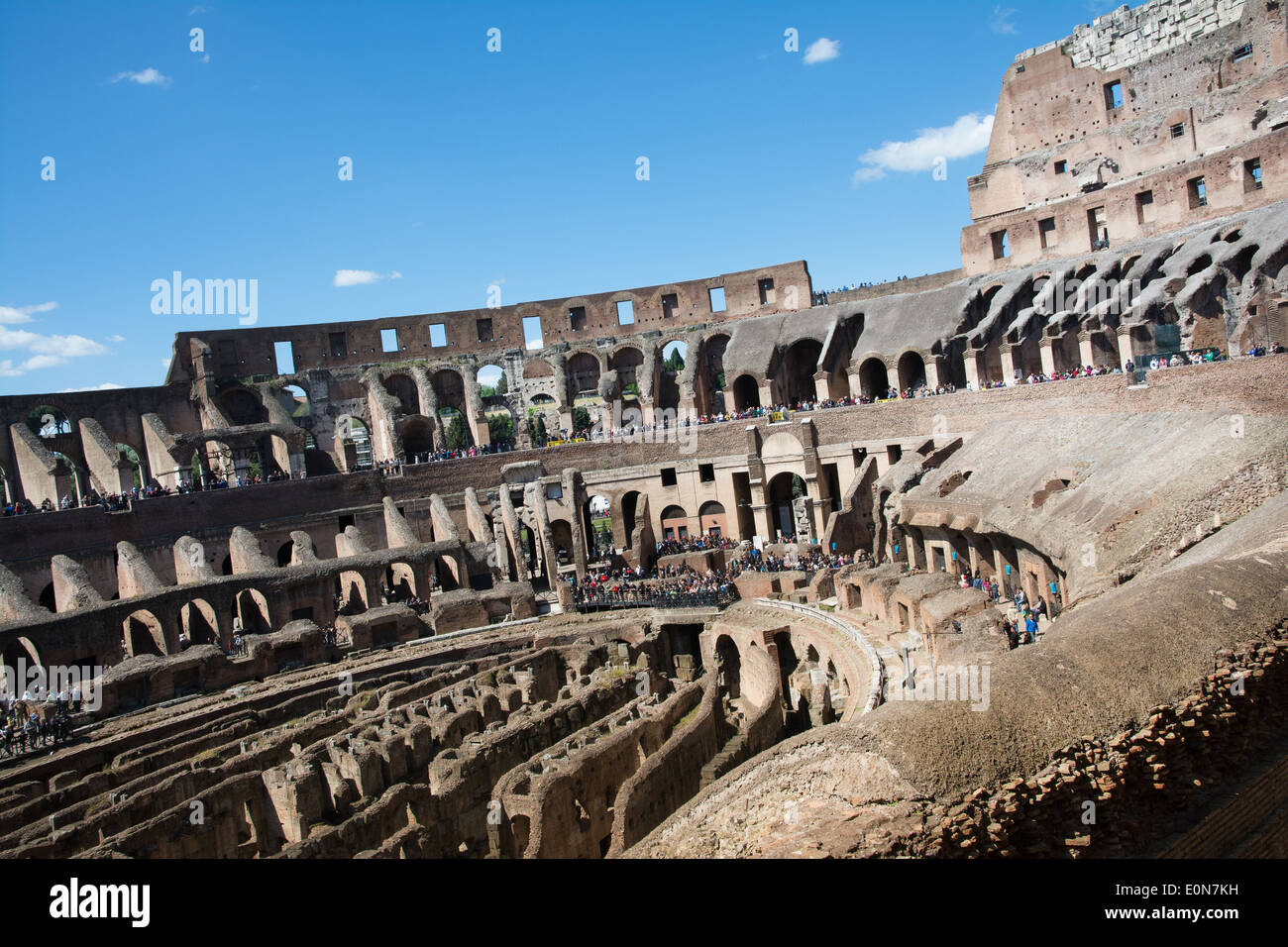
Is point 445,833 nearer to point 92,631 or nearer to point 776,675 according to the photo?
point 776,675

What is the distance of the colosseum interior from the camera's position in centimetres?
1069

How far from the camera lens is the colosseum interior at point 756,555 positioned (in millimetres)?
10688

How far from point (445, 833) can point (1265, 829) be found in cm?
1339

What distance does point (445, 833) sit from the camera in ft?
58.3

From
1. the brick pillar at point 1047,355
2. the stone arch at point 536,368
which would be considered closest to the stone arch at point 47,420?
the stone arch at point 536,368

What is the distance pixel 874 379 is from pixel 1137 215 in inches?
508

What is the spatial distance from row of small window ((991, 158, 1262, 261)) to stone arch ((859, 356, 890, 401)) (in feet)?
24.3

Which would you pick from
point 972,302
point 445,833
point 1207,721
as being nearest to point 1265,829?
point 1207,721

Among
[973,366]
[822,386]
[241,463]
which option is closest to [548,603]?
[241,463]

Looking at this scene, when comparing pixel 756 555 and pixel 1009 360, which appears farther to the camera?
pixel 1009 360

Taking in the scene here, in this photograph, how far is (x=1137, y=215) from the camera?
38500mm

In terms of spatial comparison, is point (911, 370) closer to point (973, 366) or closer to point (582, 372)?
point (973, 366)
